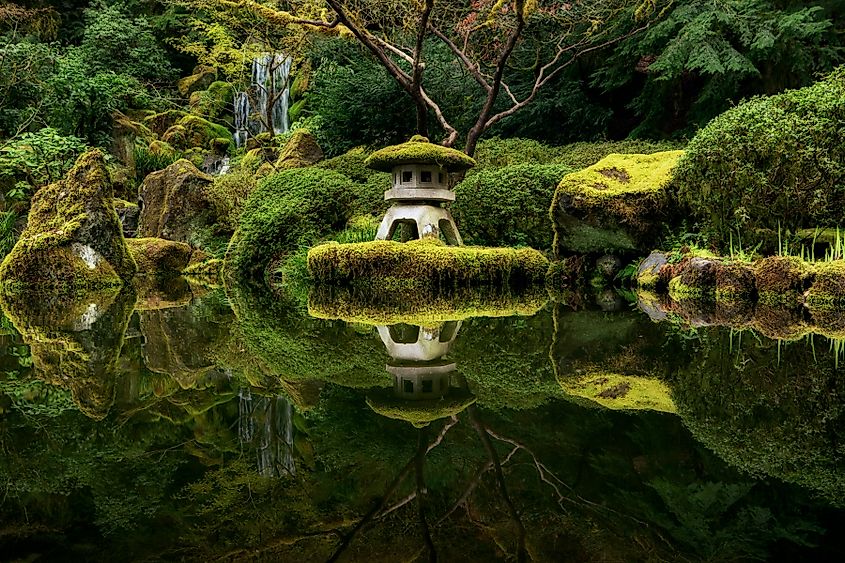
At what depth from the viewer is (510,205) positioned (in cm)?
1058

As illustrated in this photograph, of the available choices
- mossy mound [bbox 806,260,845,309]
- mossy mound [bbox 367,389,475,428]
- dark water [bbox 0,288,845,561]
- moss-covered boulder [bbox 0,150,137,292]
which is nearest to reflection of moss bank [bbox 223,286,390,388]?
dark water [bbox 0,288,845,561]

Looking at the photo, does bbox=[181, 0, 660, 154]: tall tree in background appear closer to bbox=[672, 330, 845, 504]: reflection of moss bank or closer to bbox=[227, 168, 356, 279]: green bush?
bbox=[227, 168, 356, 279]: green bush

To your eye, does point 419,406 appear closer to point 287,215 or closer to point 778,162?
point 778,162

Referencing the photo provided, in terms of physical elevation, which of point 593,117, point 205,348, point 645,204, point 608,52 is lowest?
point 205,348

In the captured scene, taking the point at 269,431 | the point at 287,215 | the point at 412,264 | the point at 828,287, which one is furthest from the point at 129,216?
the point at 269,431

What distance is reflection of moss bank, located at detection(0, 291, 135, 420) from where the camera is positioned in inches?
105

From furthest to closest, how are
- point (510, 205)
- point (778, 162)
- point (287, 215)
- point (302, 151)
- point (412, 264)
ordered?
1. point (302, 151)
2. point (287, 215)
3. point (510, 205)
4. point (412, 264)
5. point (778, 162)

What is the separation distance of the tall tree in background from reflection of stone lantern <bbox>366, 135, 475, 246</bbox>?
104 inches

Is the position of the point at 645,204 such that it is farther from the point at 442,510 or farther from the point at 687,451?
the point at 442,510

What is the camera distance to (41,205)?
10297mm

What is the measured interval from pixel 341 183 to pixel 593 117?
23.6ft

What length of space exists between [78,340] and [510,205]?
7.53 metres

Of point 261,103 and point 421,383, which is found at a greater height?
point 261,103

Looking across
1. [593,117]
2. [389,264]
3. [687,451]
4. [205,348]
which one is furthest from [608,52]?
[687,451]
